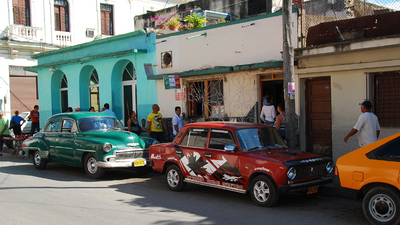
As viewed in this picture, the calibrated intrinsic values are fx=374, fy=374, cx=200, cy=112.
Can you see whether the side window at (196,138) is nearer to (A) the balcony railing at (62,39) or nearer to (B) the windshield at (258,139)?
(B) the windshield at (258,139)

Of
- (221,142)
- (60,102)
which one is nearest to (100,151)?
(221,142)

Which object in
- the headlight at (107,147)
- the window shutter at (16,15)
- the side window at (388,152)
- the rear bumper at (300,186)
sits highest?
the window shutter at (16,15)

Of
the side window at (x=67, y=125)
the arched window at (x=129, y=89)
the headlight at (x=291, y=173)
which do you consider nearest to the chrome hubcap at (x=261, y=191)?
the headlight at (x=291, y=173)

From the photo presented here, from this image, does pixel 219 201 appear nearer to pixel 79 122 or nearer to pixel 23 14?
pixel 79 122

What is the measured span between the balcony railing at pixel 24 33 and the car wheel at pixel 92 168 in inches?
685

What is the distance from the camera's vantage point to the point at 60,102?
21375mm

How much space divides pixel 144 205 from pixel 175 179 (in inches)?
51.2

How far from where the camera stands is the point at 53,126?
11180 millimetres

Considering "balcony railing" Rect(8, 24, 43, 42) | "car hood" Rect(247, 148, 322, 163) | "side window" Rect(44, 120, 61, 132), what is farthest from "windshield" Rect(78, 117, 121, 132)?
"balcony railing" Rect(8, 24, 43, 42)

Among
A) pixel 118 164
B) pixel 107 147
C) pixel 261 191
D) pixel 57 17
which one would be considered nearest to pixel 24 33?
pixel 57 17

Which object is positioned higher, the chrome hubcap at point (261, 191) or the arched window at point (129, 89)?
the arched window at point (129, 89)

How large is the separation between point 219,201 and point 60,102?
1652cm

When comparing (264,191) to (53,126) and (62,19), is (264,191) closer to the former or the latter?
(53,126)

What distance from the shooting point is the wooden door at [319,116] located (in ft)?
35.5
